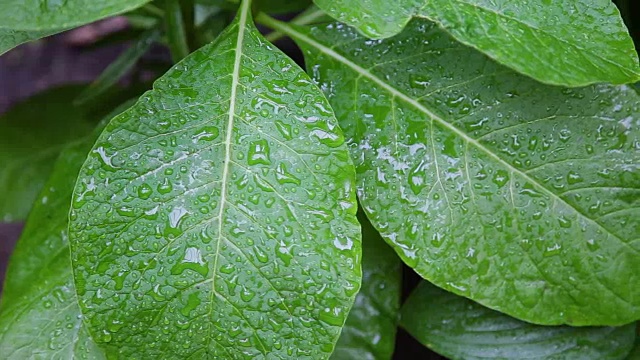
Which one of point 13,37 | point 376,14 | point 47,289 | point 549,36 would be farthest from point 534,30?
point 47,289

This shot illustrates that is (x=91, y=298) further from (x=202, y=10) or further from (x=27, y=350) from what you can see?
(x=202, y=10)

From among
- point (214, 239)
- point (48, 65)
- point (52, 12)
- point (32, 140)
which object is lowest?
point (48, 65)

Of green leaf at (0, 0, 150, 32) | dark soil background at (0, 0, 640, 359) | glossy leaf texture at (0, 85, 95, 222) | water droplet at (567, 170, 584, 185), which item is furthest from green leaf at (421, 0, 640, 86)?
dark soil background at (0, 0, 640, 359)

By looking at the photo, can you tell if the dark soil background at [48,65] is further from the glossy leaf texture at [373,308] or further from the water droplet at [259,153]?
the water droplet at [259,153]

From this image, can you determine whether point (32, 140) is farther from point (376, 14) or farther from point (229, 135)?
point (376, 14)

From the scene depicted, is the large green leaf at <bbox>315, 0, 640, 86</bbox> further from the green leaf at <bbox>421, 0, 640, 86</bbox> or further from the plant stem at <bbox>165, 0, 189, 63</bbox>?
the plant stem at <bbox>165, 0, 189, 63</bbox>

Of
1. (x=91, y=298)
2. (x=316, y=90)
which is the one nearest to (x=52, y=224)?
(x=91, y=298)
